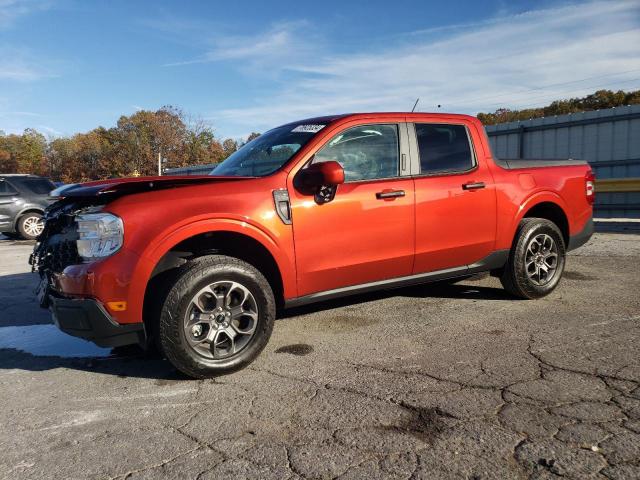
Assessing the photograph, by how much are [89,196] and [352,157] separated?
202 centimetres

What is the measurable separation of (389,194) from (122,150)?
56.7m

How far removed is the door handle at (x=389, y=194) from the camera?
4.15m

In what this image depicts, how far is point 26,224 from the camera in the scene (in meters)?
13.6

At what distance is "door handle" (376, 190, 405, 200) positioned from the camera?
13.6 ft

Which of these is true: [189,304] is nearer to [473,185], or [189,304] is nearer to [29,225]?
[473,185]

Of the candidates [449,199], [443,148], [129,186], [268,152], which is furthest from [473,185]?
[129,186]

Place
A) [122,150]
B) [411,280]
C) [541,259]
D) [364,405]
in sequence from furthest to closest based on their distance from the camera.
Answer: [122,150], [541,259], [411,280], [364,405]

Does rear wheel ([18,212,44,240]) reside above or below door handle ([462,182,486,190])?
below

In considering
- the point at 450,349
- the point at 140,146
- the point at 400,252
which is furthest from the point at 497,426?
the point at 140,146

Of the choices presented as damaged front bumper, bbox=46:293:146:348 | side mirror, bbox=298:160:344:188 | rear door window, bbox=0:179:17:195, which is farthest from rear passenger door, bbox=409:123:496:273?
rear door window, bbox=0:179:17:195

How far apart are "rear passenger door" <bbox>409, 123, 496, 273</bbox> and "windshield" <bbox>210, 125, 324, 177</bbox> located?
102cm

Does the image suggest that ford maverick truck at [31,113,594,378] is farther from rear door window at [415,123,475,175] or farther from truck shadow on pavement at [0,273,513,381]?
truck shadow on pavement at [0,273,513,381]

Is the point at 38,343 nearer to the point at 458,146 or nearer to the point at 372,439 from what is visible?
the point at 372,439

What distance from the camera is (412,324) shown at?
455 cm
